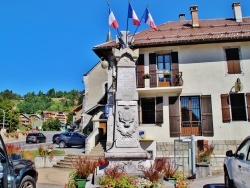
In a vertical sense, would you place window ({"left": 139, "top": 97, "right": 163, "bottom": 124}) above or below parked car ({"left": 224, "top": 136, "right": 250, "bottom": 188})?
above

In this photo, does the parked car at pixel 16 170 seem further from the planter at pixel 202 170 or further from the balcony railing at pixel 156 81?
the balcony railing at pixel 156 81

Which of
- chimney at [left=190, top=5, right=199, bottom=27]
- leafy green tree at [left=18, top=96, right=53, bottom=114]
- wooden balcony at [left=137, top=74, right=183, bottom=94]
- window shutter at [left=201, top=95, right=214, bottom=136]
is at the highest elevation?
leafy green tree at [left=18, top=96, right=53, bottom=114]

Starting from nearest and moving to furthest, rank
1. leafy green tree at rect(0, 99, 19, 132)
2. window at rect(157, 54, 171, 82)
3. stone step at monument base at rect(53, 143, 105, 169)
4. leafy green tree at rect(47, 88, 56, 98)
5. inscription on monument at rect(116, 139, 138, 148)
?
inscription on monument at rect(116, 139, 138, 148) < stone step at monument base at rect(53, 143, 105, 169) < window at rect(157, 54, 171, 82) < leafy green tree at rect(0, 99, 19, 132) < leafy green tree at rect(47, 88, 56, 98)

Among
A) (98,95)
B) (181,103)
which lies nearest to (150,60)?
(181,103)

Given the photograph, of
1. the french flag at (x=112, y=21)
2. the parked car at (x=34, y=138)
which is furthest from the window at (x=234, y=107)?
the parked car at (x=34, y=138)

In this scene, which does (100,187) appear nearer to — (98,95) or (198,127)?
(198,127)

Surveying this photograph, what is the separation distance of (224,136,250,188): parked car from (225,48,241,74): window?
11.2 meters

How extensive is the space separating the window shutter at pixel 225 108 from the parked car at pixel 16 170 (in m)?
13.1

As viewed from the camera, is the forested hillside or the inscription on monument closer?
the inscription on monument

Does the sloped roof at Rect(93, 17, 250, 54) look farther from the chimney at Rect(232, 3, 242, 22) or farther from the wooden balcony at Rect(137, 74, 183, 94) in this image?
the wooden balcony at Rect(137, 74, 183, 94)

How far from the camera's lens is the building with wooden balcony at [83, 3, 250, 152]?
1664cm

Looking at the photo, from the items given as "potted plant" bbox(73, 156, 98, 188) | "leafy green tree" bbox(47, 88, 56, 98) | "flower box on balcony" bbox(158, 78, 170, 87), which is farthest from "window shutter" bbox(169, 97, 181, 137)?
"leafy green tree" bbox(47, 88, 56, 98)

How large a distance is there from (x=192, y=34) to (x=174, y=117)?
648cm

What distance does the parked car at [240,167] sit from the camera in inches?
219
